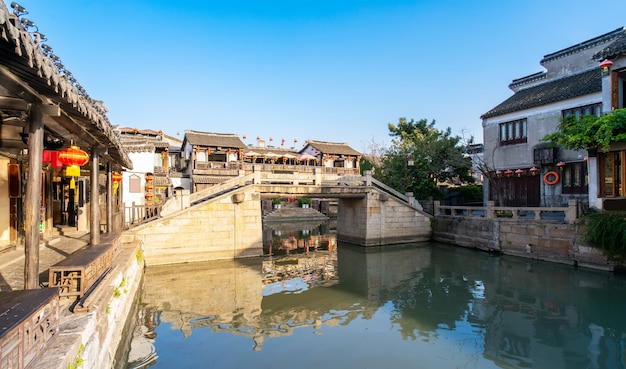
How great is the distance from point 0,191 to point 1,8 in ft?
23.3

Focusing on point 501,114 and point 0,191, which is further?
point 501,114

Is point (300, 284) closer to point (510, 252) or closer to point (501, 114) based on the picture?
point (510, 252)

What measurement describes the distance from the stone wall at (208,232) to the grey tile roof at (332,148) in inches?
679

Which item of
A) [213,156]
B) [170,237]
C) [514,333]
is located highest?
[213,156]

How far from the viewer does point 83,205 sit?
39.3 feet

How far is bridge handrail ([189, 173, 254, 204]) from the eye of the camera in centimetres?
1270

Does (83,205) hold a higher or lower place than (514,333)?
higher

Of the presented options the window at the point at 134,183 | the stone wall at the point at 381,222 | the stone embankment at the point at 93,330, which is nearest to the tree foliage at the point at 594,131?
the stone wall at the point at 381,222

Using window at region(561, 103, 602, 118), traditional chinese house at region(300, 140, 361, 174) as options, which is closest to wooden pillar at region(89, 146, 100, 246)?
window at region(561, 103, 602, 118)

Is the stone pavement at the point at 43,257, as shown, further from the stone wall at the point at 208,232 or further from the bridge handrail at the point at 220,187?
the bridge handrail at the point at 220,187

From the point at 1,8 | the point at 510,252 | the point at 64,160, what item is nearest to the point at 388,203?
the point at 510,252

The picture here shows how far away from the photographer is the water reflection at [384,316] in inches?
222

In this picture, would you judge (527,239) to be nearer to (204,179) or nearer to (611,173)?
(611,173)

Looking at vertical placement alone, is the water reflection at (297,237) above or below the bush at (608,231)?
below
